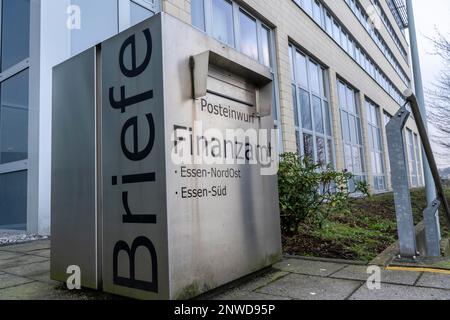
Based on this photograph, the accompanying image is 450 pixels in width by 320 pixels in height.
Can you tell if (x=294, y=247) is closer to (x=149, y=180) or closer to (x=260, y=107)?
(x=260, y=107)

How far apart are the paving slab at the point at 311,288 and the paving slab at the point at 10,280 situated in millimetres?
1976

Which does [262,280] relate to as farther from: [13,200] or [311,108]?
[311,108]

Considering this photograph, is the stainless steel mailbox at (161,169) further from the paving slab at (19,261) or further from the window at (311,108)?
the window at (311,108)

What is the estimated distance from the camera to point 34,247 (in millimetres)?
4551

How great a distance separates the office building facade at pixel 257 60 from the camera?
5.56 meters

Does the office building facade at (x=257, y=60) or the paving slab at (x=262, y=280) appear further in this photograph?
the office building facade at (x=257, y=60)

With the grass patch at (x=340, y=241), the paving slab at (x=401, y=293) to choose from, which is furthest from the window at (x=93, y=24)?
the paving slab at (x=401, y=293)

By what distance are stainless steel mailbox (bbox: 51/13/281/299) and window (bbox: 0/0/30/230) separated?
3.76 metres

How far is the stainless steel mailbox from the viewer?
6.94 ft

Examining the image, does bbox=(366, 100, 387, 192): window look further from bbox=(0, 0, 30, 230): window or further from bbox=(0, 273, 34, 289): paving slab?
bbox=(0, 273, 34, 289): paving slab

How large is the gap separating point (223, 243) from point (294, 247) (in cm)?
202

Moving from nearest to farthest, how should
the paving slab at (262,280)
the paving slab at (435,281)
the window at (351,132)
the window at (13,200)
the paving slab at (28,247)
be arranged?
the paving slab at (435,281), the paving slab at (262,280), the paving slab at (28,247), the window at (13,200), the window at (351,132)

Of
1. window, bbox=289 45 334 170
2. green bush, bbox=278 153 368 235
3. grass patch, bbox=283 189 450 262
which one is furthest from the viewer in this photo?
window, bbox=289 45 334 170

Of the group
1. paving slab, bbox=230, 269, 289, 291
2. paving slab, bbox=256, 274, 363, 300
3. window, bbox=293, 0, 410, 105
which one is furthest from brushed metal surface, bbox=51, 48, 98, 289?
window, bbox=293, 0, 410, 105
